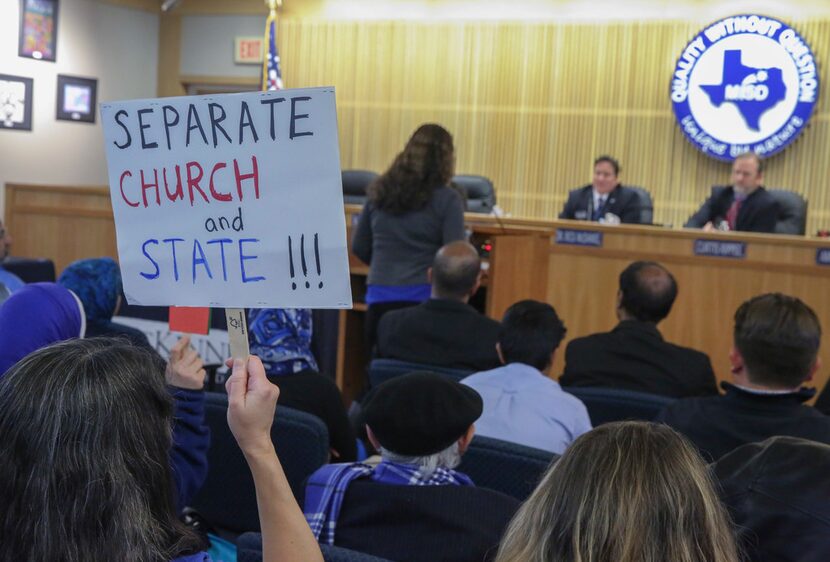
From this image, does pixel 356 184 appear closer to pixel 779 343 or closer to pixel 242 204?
pixel 779 343

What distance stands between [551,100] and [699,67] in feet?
4.43

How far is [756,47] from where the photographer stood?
26.6 feet

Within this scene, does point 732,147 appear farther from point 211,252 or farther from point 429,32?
point 211,252

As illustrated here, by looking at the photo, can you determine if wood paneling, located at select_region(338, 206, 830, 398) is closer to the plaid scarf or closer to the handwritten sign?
the plaid scarf

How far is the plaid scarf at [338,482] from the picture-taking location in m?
1.72

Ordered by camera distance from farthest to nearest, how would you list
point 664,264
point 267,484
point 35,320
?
point 664,264 → point 35,320 → point 267,484

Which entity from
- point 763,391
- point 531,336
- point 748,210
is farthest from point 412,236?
point 748,210

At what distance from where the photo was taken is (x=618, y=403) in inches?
109

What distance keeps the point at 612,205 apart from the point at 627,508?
6.25 meters

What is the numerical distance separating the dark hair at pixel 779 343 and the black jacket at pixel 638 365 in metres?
0.70

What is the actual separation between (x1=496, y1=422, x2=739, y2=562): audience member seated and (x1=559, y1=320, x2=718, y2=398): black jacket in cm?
219

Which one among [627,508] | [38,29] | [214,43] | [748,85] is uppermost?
[214,43]

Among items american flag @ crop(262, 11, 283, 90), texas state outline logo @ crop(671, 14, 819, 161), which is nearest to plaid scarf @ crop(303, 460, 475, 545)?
texas state outline logo @ crop(671, 14, 819, 161)

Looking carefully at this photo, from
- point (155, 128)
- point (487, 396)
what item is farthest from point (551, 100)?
point (155, 128)
